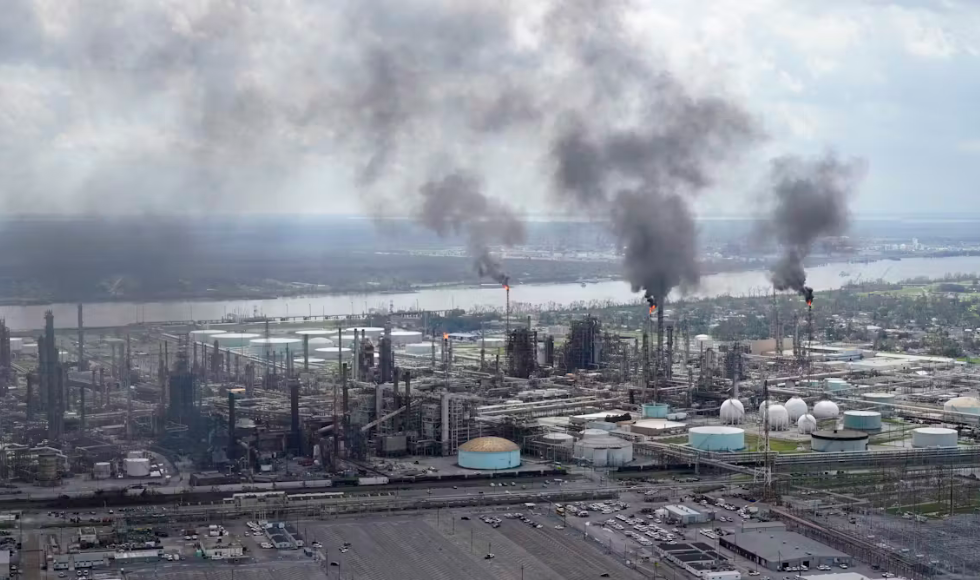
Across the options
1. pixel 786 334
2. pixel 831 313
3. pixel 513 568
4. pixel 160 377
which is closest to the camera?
pixel 513 568

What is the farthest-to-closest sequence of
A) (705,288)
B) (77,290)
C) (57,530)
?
1. (705,288)
2. (77,290)
3. (57,530)

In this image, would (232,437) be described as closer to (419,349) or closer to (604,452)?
(604,452)

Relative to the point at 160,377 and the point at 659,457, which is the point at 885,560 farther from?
the point at 160,377

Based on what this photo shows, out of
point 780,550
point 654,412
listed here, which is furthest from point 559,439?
point 780,550

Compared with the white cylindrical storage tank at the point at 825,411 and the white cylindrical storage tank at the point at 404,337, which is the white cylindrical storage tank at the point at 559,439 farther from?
the white cylindrical storage tank at the point at 404,337

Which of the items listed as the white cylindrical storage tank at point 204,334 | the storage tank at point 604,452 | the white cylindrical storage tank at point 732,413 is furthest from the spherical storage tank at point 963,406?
the white cylindrical storage tank at point 204,334

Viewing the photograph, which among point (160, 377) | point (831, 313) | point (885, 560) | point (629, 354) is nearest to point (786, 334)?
point (831, 313)
